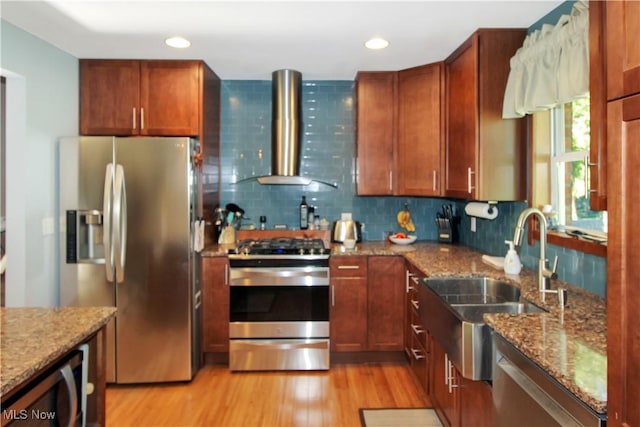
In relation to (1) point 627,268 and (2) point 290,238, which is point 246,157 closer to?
(2) point 290,238

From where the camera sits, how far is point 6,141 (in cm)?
256

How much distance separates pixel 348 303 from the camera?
3176 millimetres

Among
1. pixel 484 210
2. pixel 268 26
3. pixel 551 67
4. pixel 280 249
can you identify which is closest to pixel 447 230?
Answer: pixel 484 210

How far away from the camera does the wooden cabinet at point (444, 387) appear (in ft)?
6.50

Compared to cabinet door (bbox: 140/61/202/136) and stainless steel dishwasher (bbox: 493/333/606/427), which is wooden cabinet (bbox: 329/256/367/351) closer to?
cabinet door (bbox: 140/61/202/136)

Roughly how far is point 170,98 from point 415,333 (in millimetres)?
2500

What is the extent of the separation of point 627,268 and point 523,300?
117 cm

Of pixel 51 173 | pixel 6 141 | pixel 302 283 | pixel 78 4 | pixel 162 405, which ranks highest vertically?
pixel 78 4

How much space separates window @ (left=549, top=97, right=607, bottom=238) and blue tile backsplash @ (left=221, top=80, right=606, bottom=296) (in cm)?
130

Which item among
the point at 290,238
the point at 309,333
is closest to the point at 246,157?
the point at 290,238

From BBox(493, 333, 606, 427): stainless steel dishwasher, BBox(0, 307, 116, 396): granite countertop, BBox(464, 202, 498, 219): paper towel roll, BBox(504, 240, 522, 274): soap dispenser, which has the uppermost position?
BBox(464, 202, 498, 219): paper towel roll

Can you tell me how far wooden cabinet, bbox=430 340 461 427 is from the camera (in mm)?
1981

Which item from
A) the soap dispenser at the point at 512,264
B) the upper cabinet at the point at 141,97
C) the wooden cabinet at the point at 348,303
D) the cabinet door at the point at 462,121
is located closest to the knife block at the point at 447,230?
the cabinet door at the point at 462,121

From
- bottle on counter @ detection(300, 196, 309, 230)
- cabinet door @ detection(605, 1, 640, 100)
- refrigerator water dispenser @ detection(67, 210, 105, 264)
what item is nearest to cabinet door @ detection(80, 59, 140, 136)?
refrigerator water dispenser @ detection(67, 210, 105, 264)
